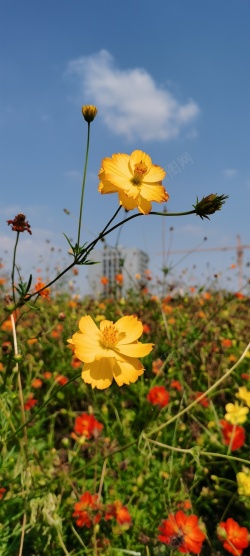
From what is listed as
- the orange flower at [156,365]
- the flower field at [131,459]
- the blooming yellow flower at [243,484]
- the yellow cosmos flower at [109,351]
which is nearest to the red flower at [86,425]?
the flower field at [131,459]

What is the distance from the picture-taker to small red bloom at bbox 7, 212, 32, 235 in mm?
1078

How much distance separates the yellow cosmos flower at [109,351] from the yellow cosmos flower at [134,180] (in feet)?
0.77

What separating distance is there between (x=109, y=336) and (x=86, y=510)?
28.8 inches

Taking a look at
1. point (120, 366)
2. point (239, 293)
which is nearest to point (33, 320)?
point (239, 293)

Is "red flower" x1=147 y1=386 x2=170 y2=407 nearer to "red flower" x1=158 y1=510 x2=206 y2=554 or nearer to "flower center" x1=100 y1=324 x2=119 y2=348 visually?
"red flower" x1=158 y1=510 x2=206 y2=554

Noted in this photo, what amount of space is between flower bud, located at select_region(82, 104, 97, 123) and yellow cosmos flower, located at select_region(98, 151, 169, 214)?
0.27 ft

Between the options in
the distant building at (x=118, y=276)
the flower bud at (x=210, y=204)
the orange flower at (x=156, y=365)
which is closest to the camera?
the flower bud at (x=210, y=204)

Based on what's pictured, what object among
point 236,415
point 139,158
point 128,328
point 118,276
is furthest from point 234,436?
point 118,276

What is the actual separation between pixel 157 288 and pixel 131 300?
229 millimetres

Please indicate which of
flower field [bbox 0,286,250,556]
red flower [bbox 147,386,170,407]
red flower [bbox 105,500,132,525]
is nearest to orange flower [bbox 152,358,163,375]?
flower field [bbox 0,286,250,556]

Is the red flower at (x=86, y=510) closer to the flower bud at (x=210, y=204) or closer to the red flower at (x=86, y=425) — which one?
the red flower at (x=86, y=425)

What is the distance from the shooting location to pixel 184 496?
1667 mm

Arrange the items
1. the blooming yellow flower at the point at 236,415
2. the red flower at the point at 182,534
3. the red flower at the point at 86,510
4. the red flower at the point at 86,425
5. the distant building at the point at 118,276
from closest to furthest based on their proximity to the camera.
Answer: the red flower at the point at 182,534 → the red flower at the point at 86,510 → the blooming yellow flower at the point at 236,415 → the red flower at the point at 86,425 → the distant building at the point at 118,276

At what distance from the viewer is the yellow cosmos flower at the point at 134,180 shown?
0.85m
